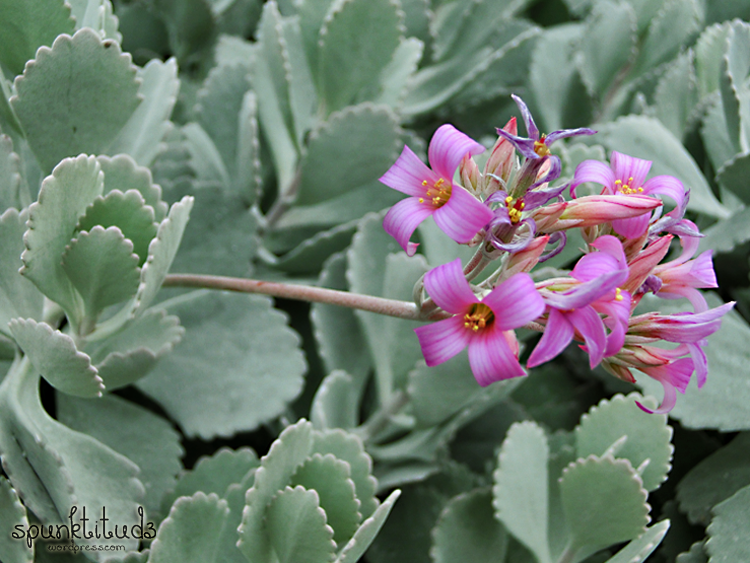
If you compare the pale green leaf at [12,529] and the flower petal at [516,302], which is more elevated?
the flower petal at [516,302]

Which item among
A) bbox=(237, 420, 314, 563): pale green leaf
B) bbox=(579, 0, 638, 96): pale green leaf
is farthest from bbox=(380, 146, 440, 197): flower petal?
bbox=(579, 0, 638, 96): pale green leaf

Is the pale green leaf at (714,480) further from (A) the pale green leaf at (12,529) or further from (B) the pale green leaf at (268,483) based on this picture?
(A) the pale green leaf at (12,529)

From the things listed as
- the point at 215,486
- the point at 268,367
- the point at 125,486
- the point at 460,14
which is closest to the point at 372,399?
the point at 268,367

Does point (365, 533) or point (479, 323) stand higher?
point (479, 323)

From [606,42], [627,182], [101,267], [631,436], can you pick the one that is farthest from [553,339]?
[606,42]

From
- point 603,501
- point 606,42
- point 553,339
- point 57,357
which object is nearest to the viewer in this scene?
point 553,339

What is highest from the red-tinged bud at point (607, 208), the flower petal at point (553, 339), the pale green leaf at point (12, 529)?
the red-tinged bud at point (607, 208)

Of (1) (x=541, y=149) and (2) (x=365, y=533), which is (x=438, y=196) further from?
(2) (x=365, y=533)

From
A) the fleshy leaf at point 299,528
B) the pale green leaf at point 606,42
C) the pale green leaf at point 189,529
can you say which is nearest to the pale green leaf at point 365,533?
the fleshy leaf at point 299,528
